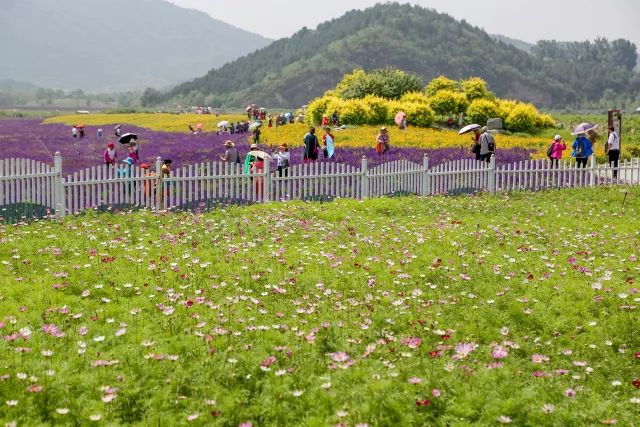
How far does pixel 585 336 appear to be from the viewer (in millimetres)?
9102

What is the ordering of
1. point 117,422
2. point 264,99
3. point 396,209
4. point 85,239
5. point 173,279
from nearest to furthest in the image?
point 117,422
point 173,279
point 85,239
point 396,209
point 264,99

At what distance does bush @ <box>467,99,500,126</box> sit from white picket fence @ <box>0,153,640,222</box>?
2887 cm

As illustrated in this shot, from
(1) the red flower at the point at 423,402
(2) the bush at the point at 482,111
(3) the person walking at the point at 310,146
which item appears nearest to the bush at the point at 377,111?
(2) the bush at the point at 482,111

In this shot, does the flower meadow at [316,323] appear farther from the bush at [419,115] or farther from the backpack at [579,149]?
the bush at [419,115]

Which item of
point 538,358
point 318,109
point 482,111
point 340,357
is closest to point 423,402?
point 340,357

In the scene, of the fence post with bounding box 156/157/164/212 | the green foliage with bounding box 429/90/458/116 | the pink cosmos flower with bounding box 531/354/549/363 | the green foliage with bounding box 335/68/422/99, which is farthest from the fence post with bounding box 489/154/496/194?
the green foliage with bounding box 335/68/422/99

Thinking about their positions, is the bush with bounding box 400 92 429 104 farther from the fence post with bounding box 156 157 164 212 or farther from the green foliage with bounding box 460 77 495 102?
the fence post with bounding box 156 157 164 212

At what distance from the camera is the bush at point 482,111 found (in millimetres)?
53219

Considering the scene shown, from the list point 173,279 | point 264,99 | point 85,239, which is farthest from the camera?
point 264,99

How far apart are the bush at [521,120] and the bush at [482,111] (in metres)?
1.40

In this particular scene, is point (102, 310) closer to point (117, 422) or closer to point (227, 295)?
point (227, 295)

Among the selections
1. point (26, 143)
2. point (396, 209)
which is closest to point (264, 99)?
point (26, 143)

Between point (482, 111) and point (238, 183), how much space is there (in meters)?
38.3

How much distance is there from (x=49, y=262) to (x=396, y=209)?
29.8 feet
